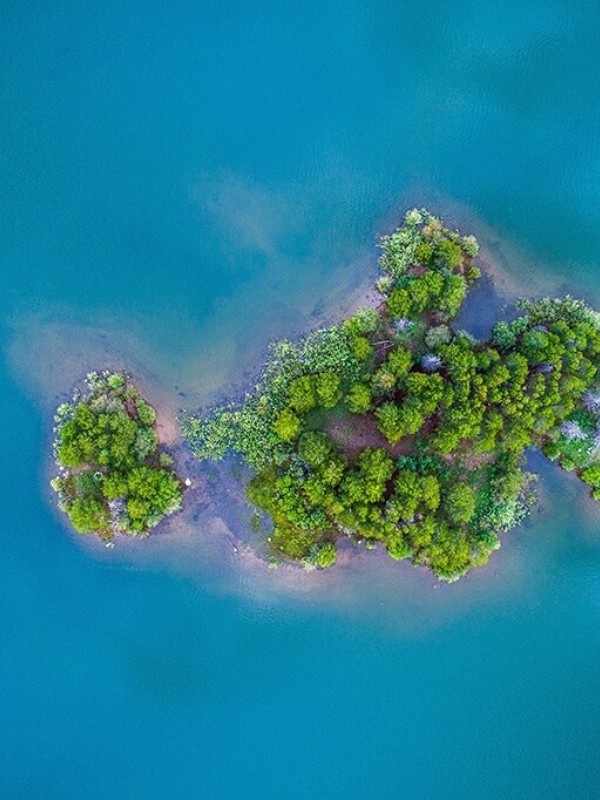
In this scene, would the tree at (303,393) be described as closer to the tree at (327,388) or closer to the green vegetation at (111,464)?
the tree at (327,388)

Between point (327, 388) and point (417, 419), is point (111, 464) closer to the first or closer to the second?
point (327, 388)

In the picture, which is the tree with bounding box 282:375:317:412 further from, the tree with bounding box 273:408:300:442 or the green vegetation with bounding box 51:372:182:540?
the green vegetation with bounding box 51:372:182:540

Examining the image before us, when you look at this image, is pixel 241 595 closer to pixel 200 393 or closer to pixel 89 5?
pixel 200 393

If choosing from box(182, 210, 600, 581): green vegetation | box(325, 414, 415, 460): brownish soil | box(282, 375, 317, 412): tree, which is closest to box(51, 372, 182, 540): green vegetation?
box(182, 210, 600, 581): green vegetation

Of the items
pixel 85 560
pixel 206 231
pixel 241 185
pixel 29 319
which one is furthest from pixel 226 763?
pixel 241 185

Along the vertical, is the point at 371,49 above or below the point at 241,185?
above

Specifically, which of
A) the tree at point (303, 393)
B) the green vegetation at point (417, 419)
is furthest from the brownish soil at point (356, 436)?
the tree at point (303, 393)

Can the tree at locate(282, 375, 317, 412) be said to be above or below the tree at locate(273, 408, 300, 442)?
above
